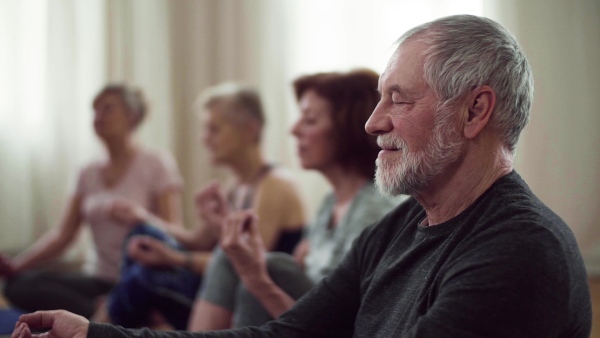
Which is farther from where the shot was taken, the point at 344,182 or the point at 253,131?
the point at 253,131

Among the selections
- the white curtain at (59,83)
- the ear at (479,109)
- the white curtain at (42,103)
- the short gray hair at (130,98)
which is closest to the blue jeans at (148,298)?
the short gray hair at (130,98)

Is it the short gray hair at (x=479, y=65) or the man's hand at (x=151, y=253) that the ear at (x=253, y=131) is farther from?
the short gray hair at (x=479, y=65)

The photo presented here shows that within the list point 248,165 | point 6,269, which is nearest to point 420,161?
point 248,165

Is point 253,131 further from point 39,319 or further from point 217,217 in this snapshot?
point 39,319

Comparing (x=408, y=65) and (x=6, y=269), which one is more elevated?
(x=408, y=65)

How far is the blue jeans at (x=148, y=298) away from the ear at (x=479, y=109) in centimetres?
140

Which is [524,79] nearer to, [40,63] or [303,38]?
[303,38]

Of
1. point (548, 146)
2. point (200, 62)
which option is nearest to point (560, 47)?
point (548, 146)

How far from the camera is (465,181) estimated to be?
1043mm

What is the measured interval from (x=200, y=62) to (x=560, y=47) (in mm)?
1779

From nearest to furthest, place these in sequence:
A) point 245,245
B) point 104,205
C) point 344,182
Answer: point 245,245 < point 344,182 < point 104,205

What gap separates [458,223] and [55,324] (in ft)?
2.00

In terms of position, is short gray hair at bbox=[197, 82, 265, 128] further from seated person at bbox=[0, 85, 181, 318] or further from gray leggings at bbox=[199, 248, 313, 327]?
gray leggings at bbox=[199, 248, 313, 327]

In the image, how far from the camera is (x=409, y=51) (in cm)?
106
